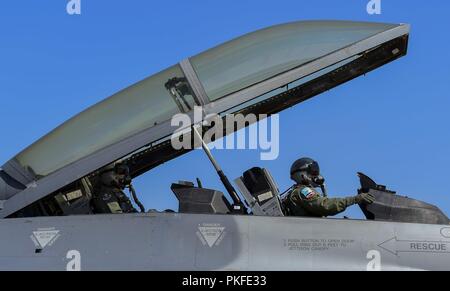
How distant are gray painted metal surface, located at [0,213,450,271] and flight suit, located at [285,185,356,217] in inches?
22.4

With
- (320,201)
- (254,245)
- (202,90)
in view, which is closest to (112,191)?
(202,90)

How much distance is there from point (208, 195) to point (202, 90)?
1.09 meters

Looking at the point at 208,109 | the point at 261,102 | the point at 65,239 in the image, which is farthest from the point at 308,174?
the point at 65,239

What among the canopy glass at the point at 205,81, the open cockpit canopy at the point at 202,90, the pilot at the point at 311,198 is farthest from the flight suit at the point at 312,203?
the canopy glass at the point at 205,81

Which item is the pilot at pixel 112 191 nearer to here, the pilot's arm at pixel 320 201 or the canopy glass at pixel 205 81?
the canopy glass at pixel 205 81

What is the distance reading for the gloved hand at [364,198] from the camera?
→ 252 inches

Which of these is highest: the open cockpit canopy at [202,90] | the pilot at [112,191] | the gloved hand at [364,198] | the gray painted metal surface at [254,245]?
the open cockpit canopy at [202,90]

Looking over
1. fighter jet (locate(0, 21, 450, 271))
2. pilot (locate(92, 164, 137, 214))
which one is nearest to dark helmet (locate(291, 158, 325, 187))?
fighter jet (locate(0, 21, 450, 271))

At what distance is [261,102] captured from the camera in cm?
705

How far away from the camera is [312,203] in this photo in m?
6.70

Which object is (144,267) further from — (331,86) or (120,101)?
(331,86)

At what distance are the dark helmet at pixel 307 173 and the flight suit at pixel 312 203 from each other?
135mm

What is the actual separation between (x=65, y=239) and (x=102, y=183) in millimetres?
1065

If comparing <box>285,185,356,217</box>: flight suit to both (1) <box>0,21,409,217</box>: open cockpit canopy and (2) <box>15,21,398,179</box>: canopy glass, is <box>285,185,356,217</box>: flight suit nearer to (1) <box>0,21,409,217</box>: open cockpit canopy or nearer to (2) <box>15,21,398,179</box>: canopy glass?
(1) <box>0,21,409,217</box>: open cockpit canopy
